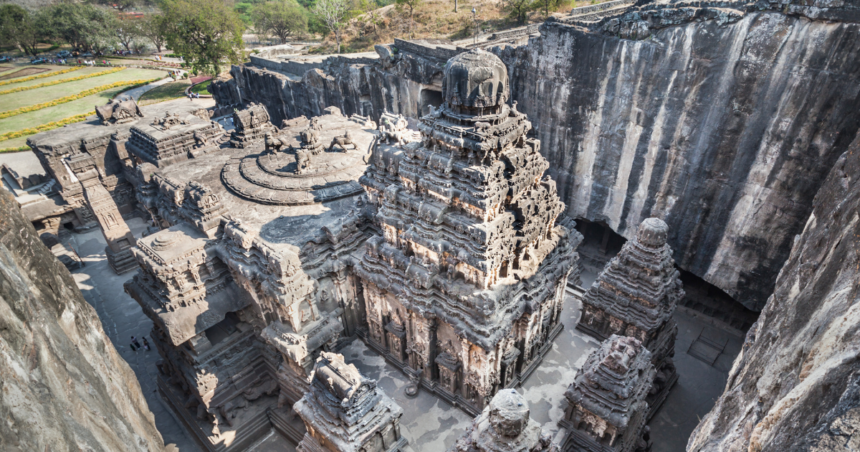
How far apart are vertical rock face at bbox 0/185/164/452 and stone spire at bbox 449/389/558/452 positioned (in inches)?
286

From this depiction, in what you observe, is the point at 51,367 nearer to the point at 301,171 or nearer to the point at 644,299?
the point at 301,171

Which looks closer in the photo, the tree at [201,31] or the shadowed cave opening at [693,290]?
the shadowed cave opening at [693,290]

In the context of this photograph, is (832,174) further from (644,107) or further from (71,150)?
(71,150)

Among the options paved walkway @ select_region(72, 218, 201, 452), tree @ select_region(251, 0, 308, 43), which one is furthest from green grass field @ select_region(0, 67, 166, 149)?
paved walkway @ select_region(72, 218, 201, 452)

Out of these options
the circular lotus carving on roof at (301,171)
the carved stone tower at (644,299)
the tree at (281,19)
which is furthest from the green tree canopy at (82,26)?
the carved stone tower at (644,299)

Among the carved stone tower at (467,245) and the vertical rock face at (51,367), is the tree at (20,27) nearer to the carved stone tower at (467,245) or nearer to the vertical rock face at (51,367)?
the carved stone tower at (467,245)

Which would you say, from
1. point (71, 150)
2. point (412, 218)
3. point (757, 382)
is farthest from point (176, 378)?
point (757, 382)

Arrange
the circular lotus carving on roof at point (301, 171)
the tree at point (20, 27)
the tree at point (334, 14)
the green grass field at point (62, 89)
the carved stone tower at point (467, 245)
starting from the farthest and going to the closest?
1. the tree at point (20, 27)
2. the tree at point (334, 14)
3. the green grass field at point (62, 89)
4. the circular lotus carving on roof at point (301, 171)
5. the carved stone tower at point (467, 245)

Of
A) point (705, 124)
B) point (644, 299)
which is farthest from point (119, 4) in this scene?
point (644, 299)

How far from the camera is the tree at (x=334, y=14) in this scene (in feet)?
195

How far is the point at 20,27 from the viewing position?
62000mm

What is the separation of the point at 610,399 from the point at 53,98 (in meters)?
68.0

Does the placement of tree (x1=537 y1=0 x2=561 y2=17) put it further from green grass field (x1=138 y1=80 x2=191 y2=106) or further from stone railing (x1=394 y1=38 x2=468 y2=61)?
green grass field (x1=138 y1=80 x2=191 y2=106)

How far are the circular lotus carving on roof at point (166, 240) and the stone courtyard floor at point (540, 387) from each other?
7.83 m
